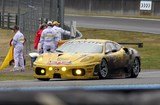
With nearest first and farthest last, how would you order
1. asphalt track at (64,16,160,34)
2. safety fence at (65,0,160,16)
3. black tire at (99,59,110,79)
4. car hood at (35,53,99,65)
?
car hood at (35,53,99,65)
black tire at (99,59,110,79)
asphalt track at (64,16,160,34)
safety fence at (65,0,160,16)

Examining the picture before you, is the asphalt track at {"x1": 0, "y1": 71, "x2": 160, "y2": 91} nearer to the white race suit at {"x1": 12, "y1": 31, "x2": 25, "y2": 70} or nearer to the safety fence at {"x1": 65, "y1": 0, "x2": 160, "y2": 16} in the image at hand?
the white race suit at {"x1": 12, "y1": 31, "x2": 25, "y2": 70}

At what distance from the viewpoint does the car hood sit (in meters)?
14.4

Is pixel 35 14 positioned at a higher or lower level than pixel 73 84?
Result: higher

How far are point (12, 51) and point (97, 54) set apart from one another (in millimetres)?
6173

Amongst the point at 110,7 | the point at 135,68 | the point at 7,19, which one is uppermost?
the point at 110,7

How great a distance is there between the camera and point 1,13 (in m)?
41.4

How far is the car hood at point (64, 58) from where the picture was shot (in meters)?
14.4

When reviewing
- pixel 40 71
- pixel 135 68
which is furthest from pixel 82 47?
pixel 135 68

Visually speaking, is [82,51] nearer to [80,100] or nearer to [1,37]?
[80,100]

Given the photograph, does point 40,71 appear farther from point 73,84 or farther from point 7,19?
point 7,19

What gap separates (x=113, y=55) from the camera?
15.6 metres

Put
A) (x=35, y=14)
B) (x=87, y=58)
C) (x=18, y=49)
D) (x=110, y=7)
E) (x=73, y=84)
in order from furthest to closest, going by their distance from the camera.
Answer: (x=110, y=7) < (x=35, y=14) < (x=18, y=49) < (x=87, y=58) < (x=73, y=84)

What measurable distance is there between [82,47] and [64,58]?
1047 mm

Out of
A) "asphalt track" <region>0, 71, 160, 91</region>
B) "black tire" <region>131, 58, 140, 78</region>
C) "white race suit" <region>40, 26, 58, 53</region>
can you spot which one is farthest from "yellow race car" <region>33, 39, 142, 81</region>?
Result: "white race suit" <region>40, 26, 58, 53</region>
